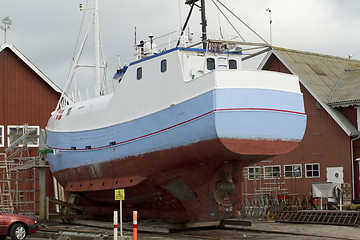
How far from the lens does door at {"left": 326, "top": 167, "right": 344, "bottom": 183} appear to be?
32.5 metres

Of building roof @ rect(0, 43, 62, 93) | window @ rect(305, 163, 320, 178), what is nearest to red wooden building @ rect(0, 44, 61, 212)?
building roof @ rect(0, 43, 62, 93)

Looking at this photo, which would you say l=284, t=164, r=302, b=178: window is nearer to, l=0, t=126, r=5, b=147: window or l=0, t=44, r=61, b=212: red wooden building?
l=0, t=44, r=61, b=212: red wooden building

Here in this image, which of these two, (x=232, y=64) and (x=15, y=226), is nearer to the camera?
(x=15, y=226)

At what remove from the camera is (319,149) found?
112ft

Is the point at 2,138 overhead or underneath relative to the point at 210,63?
underneath

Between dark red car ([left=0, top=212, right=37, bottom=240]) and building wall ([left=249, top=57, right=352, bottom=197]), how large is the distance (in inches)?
656

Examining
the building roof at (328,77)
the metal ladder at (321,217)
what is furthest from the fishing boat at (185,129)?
the building roof at (328,77)

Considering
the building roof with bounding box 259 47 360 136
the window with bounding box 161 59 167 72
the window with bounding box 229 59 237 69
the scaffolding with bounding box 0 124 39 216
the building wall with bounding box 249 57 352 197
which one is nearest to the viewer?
the window with bounding box 161 59 167 72

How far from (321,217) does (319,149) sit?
9.03m

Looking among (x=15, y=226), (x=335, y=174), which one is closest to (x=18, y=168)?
(x=15, y=226)

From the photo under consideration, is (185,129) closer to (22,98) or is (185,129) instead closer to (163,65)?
(163,65)

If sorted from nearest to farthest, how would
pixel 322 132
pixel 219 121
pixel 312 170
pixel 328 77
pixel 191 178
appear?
pixel 219 121 < pixel 191 178 < pixel 322 132 < pixel 312 170 < pixel 328 77

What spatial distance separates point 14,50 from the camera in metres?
35.3

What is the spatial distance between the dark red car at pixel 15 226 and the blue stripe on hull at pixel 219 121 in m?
4.81
